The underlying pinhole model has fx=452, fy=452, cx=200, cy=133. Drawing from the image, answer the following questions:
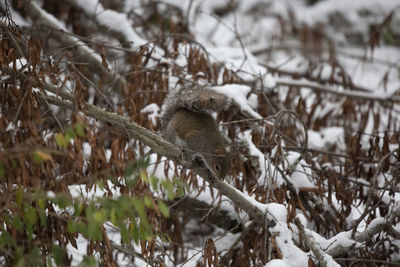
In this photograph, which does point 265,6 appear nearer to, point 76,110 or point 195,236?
point 195,236

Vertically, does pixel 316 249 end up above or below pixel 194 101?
below

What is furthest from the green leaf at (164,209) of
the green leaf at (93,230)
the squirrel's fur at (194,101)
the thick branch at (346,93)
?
the thick branch at (346,93)

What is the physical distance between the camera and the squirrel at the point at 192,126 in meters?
3.34

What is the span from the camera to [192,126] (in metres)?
3.51

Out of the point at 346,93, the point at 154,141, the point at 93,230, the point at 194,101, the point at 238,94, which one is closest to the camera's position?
the point at 93,230

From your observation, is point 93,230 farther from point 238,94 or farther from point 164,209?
point 238,94

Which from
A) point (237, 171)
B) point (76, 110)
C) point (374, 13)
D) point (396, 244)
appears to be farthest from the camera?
point (374, 13)

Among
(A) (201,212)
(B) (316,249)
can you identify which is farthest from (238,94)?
(B) (316,249)

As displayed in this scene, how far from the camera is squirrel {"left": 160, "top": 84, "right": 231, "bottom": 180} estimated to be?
3342 millimetres

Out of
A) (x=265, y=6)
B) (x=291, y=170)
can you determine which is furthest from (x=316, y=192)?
(x=265, y=6)

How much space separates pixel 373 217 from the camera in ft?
9.45

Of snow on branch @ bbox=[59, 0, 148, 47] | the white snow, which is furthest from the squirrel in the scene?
snow on branch @ bbox=[59, 0, 148, 47]

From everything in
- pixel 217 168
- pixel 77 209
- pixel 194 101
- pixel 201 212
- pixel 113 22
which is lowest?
pixel 201 212

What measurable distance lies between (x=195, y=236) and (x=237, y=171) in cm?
146
